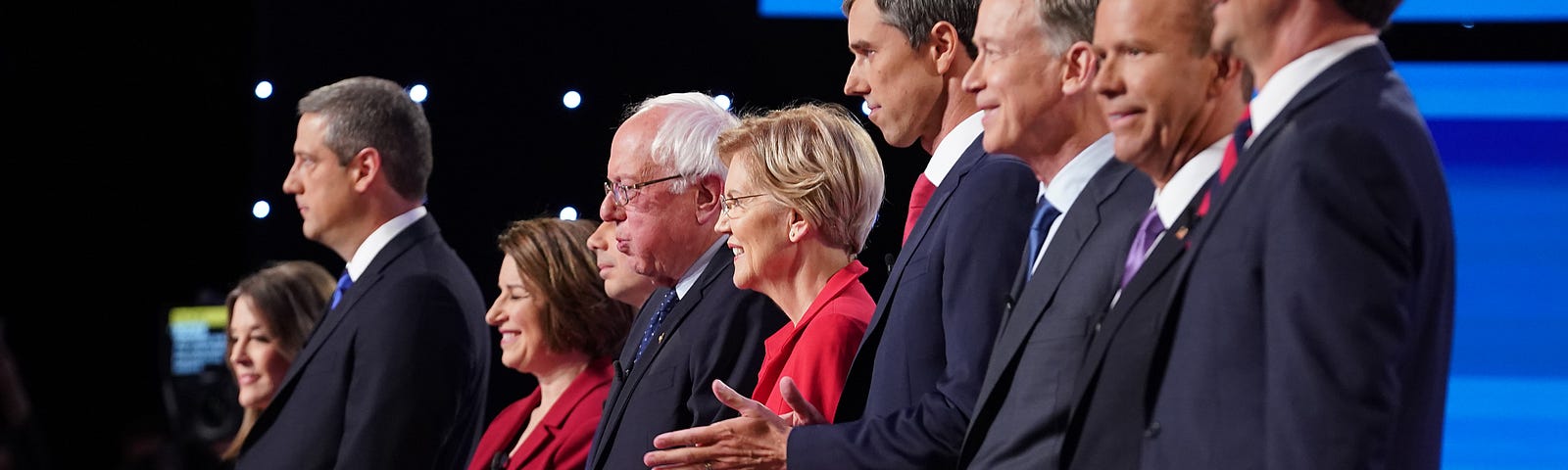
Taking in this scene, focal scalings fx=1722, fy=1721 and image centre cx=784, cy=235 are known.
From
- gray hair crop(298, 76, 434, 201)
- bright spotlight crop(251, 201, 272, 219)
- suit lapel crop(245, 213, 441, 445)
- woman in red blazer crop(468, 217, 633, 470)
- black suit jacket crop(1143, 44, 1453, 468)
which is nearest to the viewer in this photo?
black suit jacket crop(1143, 44, 1453, 468)

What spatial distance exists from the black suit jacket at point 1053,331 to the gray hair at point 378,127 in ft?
7.28

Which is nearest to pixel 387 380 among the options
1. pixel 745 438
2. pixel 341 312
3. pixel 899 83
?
pixel 341 312

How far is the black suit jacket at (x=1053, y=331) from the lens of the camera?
6.64 feet

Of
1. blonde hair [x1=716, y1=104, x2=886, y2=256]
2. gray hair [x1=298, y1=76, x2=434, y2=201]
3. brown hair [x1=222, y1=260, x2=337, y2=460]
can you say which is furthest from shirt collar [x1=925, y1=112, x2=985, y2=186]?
brown hair [x1=222, y1=260, x2=337, y2=460]

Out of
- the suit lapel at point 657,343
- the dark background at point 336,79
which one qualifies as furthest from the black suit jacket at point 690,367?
the dark background at point 336,79

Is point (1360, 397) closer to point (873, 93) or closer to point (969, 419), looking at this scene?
point (969, 419)

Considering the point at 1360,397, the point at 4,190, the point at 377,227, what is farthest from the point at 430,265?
the point at 1360,397

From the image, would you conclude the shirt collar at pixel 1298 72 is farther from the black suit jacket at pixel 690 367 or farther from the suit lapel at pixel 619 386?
the suit lapel at pixel 619 386

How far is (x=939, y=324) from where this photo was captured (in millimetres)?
2475

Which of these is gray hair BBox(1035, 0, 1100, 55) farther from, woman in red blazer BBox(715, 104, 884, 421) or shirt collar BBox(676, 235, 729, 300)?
shirt collar BBox(676, 235, 729, 300)

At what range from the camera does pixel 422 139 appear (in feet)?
13.6

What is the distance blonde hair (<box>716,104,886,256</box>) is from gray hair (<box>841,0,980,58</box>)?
243mm

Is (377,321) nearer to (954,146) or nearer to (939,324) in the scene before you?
(954,146)

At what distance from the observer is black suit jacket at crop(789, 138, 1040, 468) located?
2.38 metres
